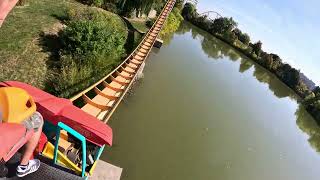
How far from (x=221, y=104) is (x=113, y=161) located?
10.9 metres

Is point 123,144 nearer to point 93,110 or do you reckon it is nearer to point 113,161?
→ point 113,161

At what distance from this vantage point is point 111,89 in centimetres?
1343

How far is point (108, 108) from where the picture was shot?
11016 millimetres

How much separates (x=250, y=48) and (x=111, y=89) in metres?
35.8

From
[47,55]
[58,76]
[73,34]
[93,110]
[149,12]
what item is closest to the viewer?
[93,110]

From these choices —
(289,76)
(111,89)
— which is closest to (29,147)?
(111,89)

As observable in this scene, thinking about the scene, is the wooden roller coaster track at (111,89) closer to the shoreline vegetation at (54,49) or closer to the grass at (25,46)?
the shoreline vegetation at (54,49)

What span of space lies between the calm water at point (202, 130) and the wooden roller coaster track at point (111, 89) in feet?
3.41

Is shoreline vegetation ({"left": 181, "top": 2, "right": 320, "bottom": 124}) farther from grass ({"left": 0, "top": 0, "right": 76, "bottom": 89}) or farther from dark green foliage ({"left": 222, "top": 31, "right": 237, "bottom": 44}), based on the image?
grass ({"left": 0, "top": 0, "right": 76, "bottom": 89})

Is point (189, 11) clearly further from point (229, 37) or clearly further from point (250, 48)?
point (250, 48)

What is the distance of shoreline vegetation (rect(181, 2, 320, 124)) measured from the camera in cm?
4272

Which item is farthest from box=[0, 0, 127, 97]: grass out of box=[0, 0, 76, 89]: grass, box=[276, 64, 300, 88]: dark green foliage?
box=[276, 64, 300, 88]: dark green foliage

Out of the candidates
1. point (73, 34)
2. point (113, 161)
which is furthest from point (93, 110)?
point (73, 34)

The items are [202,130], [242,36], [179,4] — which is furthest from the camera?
[242,36]
